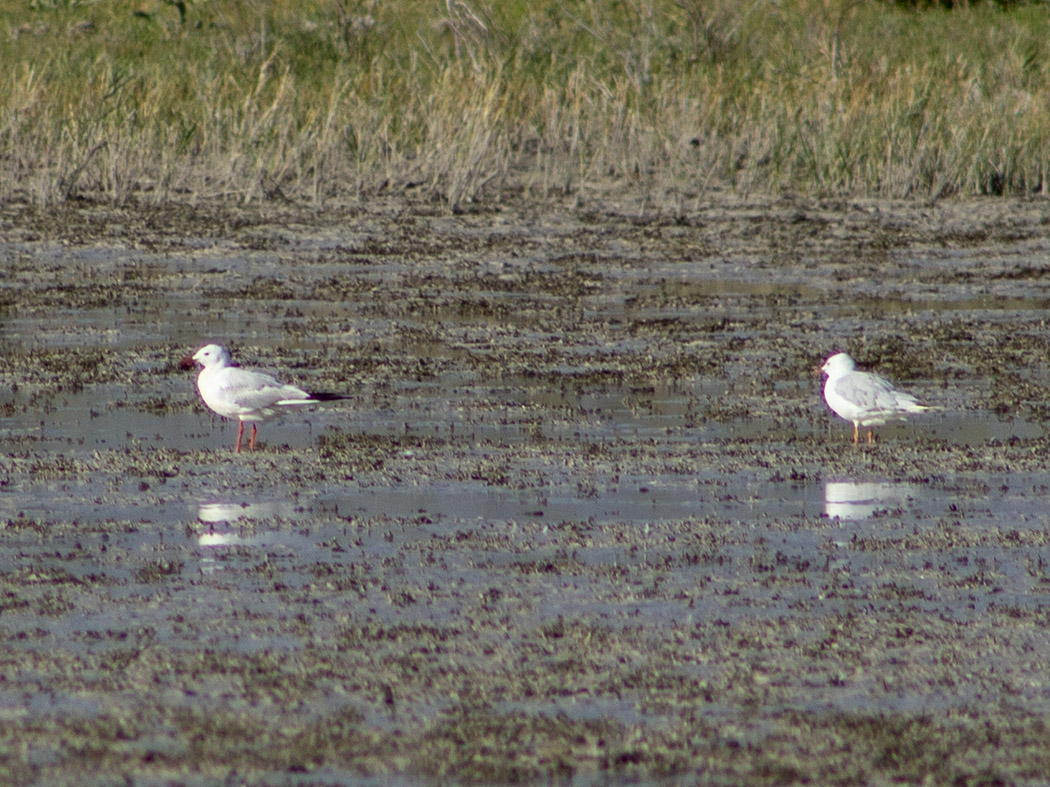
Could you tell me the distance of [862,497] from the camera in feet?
24.9

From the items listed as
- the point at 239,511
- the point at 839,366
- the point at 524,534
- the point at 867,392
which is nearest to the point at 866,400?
the point at 867,392

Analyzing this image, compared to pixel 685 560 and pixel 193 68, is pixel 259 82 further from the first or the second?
pixel 685 560

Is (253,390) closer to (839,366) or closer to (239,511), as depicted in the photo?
(239,511)

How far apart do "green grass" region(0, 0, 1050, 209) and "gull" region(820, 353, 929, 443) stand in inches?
348

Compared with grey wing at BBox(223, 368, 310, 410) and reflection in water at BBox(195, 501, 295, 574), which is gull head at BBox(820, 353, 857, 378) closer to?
grey wing at BBox(223, 368, 310, 410)

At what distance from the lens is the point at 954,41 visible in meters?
24.3

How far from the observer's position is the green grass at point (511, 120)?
17.9 meters

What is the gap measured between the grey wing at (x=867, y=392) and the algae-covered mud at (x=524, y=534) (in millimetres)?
199

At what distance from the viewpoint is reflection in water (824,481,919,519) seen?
7.31 metres

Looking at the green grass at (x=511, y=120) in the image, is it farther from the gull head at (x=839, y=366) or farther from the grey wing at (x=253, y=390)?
the grey wing at (x=253, y=390)

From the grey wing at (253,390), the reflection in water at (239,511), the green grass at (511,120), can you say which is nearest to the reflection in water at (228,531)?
the reflection in water at (239,511)

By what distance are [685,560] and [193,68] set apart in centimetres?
1386

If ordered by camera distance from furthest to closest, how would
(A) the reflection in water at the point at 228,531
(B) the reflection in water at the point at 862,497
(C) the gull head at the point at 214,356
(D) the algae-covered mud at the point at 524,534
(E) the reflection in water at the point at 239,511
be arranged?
(C) the gull head at the point at 214,356, (B) the reflection in water at the point at 862,497, (E) the reflection in water at the point at 239,511, (A) the reflection in water at the point at 228,531, (D) the algae-covered mud at the point at 524,534

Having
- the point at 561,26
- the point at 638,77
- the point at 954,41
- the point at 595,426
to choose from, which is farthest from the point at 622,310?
the point at 954,41
